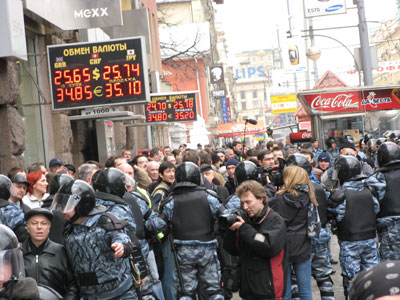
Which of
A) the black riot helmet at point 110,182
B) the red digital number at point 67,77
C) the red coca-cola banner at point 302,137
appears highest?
the red digital number at point 67,77

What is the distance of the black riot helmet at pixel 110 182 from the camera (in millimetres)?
5949

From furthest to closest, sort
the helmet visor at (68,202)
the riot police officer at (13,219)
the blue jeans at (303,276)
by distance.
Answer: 1. the blue jeans at (303,276)
2. the riot police officer at (13,219)
3. the helmet visor at (68,202)

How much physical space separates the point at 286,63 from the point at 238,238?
36970 mm

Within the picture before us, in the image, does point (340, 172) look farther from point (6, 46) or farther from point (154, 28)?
point (154, 28)

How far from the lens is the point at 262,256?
6012mm

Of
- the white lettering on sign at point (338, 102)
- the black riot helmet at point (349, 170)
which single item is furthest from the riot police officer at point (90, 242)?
the white lettering on sign at point (338, 102)

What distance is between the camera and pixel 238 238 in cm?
612

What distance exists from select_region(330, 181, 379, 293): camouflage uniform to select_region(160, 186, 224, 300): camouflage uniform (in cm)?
132

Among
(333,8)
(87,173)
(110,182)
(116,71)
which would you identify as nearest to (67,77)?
(116,71)

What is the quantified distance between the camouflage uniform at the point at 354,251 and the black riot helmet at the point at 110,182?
2566 mm

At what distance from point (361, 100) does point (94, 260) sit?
16.1 m

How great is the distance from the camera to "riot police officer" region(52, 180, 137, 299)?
529 cm

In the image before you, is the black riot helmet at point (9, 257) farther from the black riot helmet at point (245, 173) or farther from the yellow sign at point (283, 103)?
the yellow sign at point (283, 103)

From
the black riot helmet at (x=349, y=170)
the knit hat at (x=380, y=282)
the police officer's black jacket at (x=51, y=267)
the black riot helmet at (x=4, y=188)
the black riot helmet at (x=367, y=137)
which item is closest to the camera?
the knit hat at (x=380, y=282)
